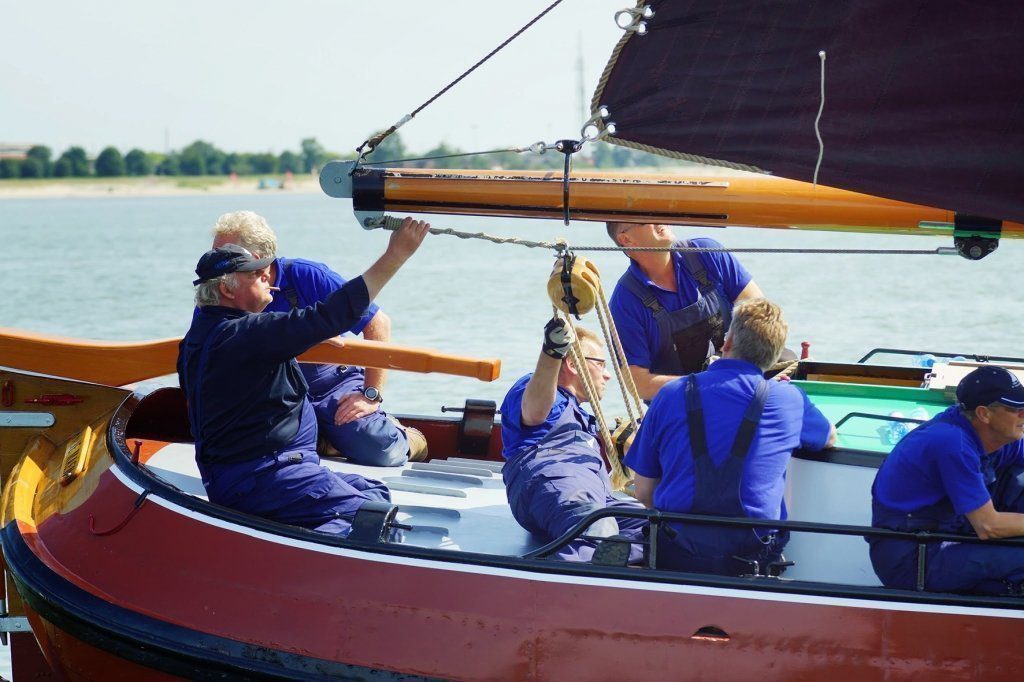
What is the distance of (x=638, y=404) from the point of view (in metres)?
4.76

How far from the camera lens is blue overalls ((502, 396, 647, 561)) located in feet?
14.4

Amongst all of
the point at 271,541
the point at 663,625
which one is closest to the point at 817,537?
A: the point at 663,625

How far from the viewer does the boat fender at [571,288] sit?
4.38 metres

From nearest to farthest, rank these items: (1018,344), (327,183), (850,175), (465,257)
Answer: (850,175) < (327,183) < (1018,344) < (465,257)

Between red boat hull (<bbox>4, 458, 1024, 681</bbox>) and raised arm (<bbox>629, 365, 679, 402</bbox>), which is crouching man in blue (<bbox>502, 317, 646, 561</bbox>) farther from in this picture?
raised arm (<bbox>629, 365, 679, 402</bbox>)

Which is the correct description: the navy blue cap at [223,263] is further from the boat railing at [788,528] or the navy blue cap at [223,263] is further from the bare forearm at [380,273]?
the boat railing at [788,528]

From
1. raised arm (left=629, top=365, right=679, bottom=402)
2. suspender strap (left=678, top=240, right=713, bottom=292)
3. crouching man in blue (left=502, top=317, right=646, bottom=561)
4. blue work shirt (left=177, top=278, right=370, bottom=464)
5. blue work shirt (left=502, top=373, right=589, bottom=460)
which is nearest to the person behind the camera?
blue work shirt (left=177, top=278, right=370, bottom=464)

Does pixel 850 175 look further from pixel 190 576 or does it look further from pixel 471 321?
pixel 471 321

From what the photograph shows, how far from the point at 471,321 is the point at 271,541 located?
12.0m

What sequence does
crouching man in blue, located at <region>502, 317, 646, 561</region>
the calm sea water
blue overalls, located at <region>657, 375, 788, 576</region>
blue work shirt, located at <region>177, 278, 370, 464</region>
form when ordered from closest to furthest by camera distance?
blue overalls, located at <region>657, 375, 788, 576</region> < blue work shirt, located at <region>177, 278, 370, 464</region> < crouching man in blue, located at <region>502, 317, 646, 561</region> < the calm sea water

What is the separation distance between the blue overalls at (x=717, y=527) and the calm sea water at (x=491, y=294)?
4.56 m

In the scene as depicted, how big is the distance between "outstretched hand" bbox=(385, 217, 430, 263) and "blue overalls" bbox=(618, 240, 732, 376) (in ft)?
4.75

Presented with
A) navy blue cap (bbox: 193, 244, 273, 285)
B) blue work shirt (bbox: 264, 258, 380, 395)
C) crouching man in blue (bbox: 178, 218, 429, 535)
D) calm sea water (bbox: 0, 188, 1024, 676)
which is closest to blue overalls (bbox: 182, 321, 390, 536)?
crouching man in blue (bbox: 178, 218, 429, 535)

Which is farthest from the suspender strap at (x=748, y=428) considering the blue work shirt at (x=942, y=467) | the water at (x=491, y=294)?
the water at (x=491, y=294)
